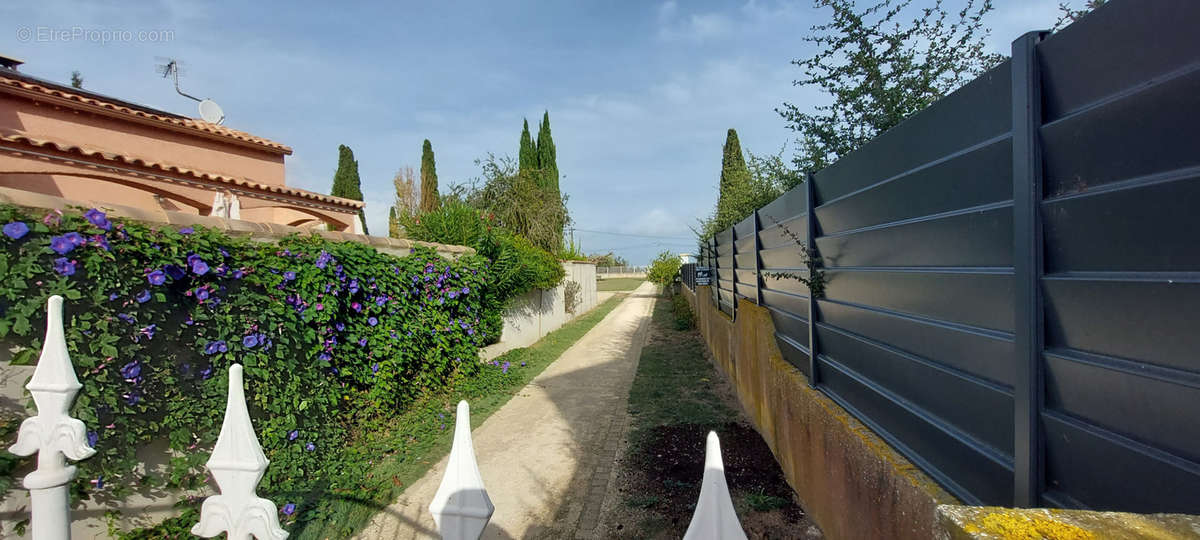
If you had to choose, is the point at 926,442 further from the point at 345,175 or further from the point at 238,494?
the point at 345,175

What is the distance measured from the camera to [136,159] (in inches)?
253

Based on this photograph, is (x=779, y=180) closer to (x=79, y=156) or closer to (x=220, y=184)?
(x=220, y=184)

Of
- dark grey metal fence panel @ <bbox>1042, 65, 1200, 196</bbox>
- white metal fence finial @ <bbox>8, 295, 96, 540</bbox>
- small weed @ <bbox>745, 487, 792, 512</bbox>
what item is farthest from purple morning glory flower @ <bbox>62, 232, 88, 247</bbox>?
small weed @ <bbox>745, 487, 792, 512</bbox>

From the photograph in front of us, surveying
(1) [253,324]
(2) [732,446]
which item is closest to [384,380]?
(1) [253,324]

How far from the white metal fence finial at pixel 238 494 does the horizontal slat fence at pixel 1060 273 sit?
6.38 ft

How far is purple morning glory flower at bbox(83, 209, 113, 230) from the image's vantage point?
8.05ft

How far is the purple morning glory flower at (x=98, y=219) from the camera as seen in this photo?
2453 mm

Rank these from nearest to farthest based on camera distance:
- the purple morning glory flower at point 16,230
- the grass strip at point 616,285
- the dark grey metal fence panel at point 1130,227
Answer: the dark grey metal fence panel at point 1130,227 < the purple morning glory flower at point 16,230 < the grass strip at point 616,285

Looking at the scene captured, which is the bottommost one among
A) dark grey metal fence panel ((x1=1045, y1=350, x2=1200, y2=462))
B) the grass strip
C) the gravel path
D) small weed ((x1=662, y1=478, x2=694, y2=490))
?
the grass strip

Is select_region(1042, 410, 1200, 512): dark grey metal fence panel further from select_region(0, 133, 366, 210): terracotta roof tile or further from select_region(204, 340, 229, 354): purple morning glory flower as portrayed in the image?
select_region(0, 133, 366, 210): terracotta roof tile

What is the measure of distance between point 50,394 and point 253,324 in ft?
6.50

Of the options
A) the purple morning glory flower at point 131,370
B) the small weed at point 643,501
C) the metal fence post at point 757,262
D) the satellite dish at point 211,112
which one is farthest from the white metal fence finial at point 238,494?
the satellite dish at point 211,112

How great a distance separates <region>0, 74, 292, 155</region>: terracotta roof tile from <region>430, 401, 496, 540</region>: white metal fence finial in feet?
29.7

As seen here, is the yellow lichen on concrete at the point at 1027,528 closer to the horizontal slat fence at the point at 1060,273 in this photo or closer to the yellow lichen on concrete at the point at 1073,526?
the yellow lichen on concrete at the point at 1073,526
